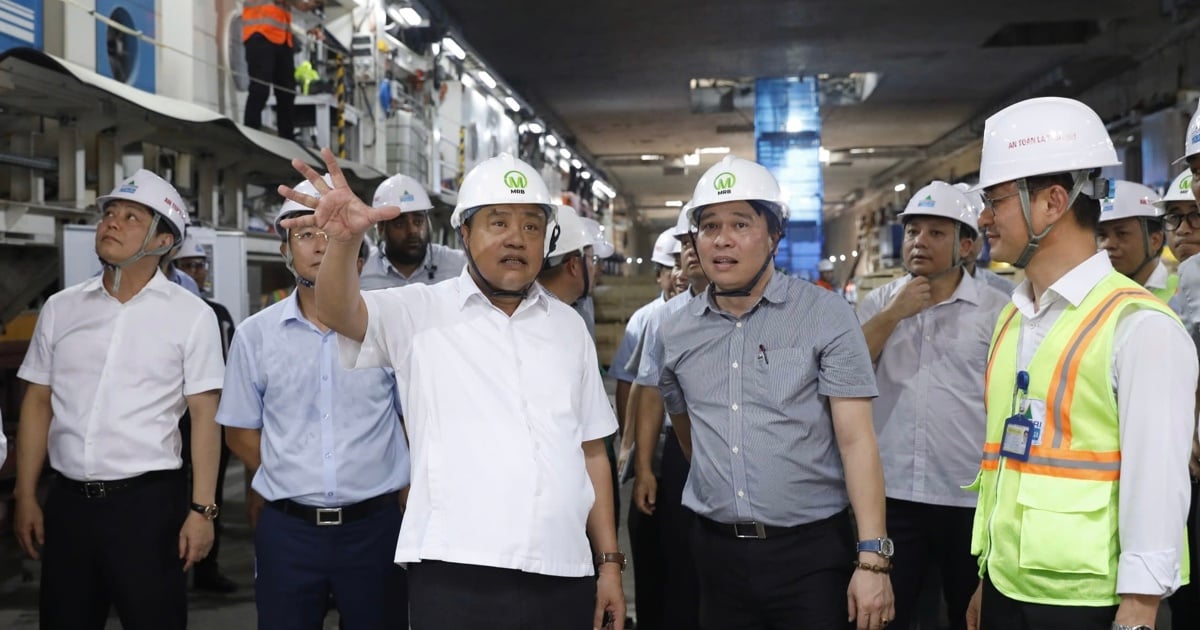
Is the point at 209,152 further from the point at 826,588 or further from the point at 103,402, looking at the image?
the point at 826,588

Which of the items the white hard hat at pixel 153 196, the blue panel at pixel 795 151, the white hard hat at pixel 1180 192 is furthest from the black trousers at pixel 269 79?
the blue panel at pixel 795 151

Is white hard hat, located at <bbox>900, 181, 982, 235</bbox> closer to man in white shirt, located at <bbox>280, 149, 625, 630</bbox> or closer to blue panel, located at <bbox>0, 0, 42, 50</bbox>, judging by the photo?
man in white shirt, located at <bbox>280, 149, 625, 630</bbox>

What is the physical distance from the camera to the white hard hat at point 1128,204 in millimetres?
3934

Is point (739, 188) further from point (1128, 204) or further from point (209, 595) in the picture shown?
point (209, 595)

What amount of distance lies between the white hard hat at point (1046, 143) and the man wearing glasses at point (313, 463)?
1755 millimetres

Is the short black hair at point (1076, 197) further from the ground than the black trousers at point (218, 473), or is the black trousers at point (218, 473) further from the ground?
the short black hair at point (1076, 197)

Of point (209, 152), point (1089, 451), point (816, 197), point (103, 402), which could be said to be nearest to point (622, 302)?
point (816, 197)

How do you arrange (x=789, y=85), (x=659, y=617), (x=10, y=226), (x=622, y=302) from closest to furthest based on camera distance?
(x=659, y=617) < (x=10, y=226) < (x=622, y=302) < (x=789, y=85)

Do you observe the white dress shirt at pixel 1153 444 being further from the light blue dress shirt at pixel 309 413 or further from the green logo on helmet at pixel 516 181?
the light blue dress shirt at pixel 309 413

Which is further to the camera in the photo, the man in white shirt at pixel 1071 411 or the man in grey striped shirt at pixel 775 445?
the man in grey striped shirt at pixel 775 445

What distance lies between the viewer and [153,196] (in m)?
3.16

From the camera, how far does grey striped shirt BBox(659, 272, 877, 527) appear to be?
7.94 ft

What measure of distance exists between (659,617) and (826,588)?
1.59 metres

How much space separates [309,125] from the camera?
1059 cm
